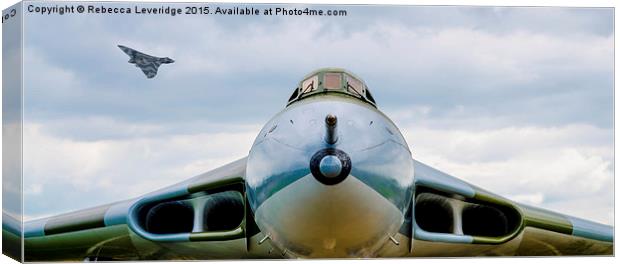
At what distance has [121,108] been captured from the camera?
16.2 meters

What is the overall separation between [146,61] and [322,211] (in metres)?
4.50

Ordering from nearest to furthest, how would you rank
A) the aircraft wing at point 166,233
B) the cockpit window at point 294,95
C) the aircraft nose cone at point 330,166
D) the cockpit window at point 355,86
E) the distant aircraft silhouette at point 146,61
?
the aircraft nose cone at point 330,166, the cockpit window at point 355,86, the cockpit window at point 294,95, the distant aircraft silhouette at point 146,61, the aircraft wing at point 166,233

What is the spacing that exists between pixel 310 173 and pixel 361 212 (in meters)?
0.78

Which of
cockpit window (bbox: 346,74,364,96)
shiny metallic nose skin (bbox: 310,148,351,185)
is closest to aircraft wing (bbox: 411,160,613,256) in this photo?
cockpit window (bbox: 346,74,364,96)

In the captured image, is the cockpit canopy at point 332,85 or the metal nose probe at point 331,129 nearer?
the metal nose probe at point 331,129

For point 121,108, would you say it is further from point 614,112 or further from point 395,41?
point 614,112

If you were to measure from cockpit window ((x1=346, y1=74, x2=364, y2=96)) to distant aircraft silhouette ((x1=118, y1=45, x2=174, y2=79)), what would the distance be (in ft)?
8.83

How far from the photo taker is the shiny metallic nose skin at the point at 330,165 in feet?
41.3

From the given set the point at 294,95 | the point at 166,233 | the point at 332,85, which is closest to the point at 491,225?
the point at 294,95

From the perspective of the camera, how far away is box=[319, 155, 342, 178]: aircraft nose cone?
12.6m

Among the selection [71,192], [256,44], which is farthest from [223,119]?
[71,192]

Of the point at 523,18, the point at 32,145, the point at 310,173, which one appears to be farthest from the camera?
the point at 523,18

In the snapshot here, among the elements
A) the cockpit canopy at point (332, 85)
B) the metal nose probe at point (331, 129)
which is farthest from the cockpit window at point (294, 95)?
the metal nose probe at point (331, 129)

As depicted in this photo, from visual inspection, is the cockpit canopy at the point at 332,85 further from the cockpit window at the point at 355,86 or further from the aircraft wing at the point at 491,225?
the aircraft wing at the point at 491,225
